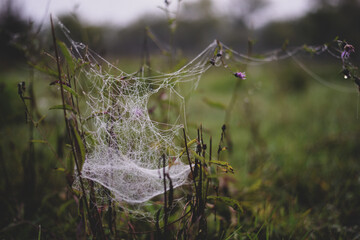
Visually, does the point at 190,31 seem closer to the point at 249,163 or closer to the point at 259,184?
the point at 249,163

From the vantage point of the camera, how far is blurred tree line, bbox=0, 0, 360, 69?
155 centimetres

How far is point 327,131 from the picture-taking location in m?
2.96

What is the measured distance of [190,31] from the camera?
23.1 meters

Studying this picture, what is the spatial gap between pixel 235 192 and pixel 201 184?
934 mm

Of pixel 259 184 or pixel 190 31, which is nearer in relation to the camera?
pixel 259 184

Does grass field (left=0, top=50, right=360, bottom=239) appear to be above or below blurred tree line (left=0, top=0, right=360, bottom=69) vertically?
below

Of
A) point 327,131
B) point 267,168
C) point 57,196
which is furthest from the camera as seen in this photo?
point 327,131

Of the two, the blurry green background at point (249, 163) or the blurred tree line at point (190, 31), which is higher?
the blurred tree line at point (190, 31)

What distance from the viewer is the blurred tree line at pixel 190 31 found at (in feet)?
5.09

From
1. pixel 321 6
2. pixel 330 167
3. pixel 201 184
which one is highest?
pixel 321 6

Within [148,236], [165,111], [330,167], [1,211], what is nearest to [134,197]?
[148,236]

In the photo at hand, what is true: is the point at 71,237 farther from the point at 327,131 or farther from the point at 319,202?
the point at 327,131


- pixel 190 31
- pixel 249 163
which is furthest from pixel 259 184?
pixel 190 31

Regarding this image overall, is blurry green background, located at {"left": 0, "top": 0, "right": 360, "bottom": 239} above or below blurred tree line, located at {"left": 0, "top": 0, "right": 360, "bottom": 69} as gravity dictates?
below
